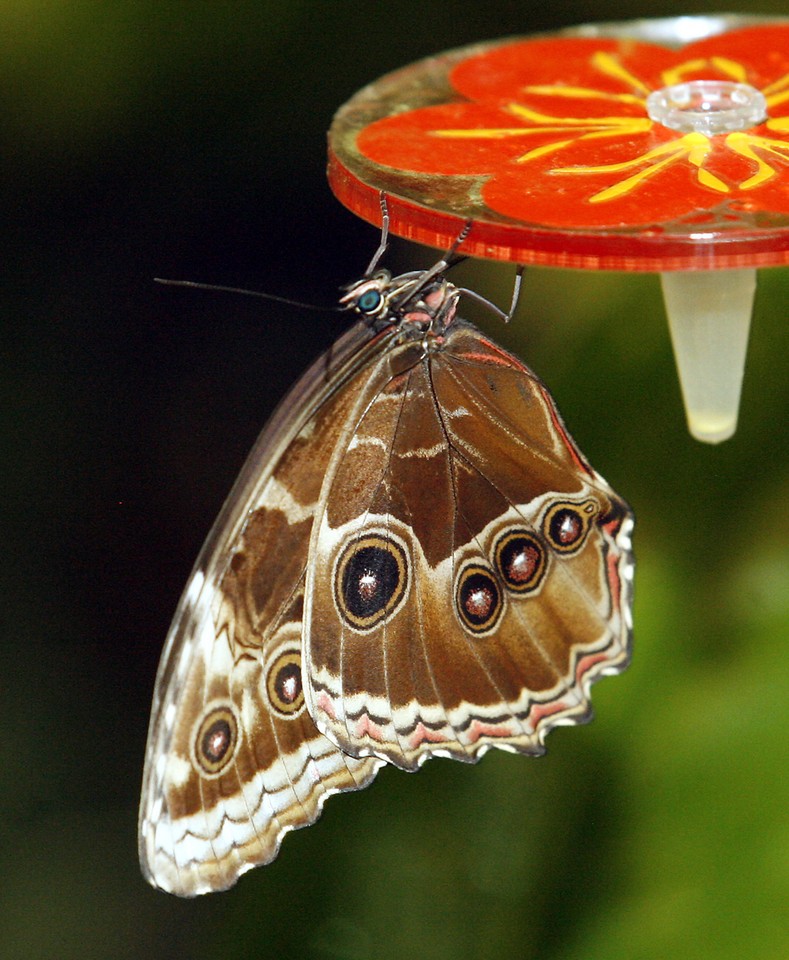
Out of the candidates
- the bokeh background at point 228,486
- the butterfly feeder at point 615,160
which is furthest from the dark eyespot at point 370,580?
the bokeh background at point 228,486

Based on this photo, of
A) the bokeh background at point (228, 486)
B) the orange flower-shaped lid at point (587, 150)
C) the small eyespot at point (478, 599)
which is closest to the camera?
the orange flower-shaped lid at point (587, 150)

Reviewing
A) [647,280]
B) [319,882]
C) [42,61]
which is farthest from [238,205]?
[319,882]

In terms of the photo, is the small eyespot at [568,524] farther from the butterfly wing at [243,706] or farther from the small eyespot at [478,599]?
the butterfly wing at [243,706]

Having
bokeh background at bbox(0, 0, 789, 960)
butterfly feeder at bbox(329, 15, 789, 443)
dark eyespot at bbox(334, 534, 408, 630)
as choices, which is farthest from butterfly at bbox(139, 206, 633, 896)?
bokeh background at bbox(0, 0, 789, 960)

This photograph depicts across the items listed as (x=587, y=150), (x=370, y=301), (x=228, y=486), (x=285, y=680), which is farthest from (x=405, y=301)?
(x=228, y=486)

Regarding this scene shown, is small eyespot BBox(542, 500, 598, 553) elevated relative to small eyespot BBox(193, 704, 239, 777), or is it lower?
elevated

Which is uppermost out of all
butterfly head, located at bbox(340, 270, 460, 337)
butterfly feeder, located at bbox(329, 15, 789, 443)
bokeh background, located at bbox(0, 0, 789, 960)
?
butterfly feeder, located at bbox(329, 15, 789, 443)

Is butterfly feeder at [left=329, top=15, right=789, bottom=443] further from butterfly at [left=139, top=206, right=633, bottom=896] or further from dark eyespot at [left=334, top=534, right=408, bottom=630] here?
dark eyespot at [left=334, top=534, right=408, bottom=630]
